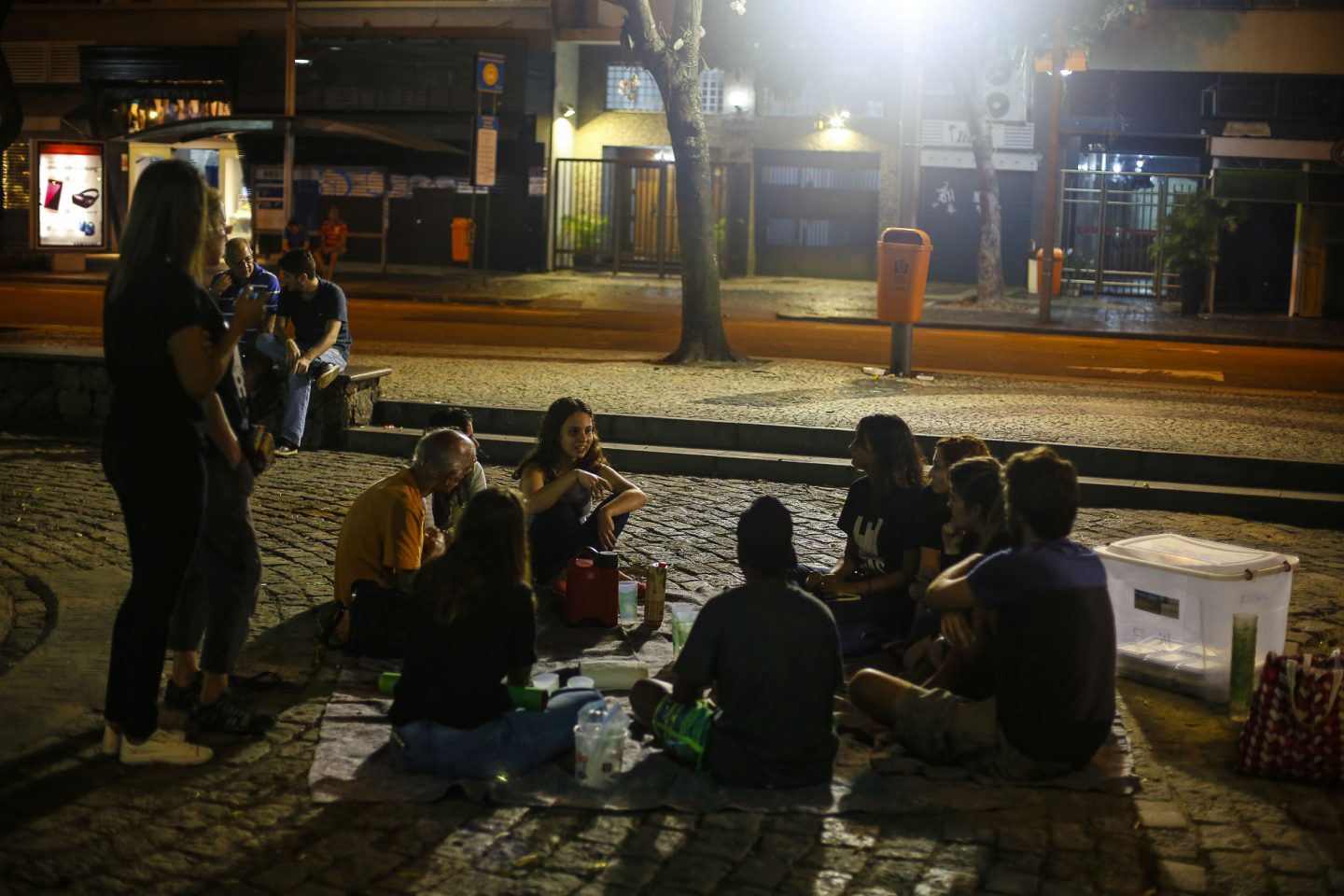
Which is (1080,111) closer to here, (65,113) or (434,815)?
(65,113)

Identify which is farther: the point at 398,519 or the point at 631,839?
the point at 398,519

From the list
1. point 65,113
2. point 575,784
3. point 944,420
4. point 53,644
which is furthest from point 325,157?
point 575,784

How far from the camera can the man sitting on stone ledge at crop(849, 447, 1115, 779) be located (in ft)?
16.7

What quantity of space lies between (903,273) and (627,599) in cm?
863

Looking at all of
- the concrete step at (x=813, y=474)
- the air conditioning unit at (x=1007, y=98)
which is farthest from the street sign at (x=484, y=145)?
the concrete step at (x=813, y=474)

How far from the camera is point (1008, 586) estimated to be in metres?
5.14

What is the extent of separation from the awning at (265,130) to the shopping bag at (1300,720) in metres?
21.5

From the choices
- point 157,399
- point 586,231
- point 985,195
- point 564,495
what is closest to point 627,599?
point 564,495

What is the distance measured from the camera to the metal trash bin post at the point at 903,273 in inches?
591

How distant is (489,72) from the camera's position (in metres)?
23.3

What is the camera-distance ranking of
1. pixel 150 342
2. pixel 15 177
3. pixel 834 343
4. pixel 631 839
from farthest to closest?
pixel 15 177 < pixel 834 343 < pixel 150 342 < pixel 631 839

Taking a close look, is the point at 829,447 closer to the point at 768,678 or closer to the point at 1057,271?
the point at 768,678

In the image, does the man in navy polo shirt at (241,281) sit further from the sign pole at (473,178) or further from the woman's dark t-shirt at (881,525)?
the sign pole at (473,178)

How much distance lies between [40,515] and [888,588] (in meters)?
5.17
